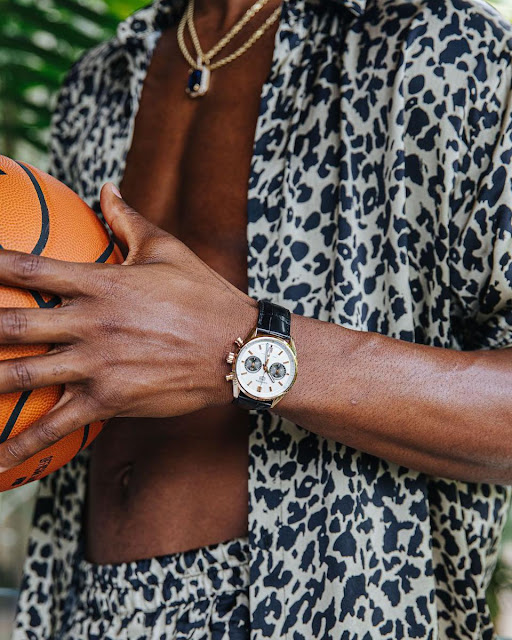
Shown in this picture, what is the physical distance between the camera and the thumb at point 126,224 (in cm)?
82

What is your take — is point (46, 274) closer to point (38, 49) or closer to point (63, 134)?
point (63, 134)

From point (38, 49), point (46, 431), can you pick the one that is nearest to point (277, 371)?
point (46, 431)

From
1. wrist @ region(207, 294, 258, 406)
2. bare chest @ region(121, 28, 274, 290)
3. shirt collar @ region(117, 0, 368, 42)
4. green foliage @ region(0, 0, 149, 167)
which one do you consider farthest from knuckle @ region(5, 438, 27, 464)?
green foliage @ region(0, 0, 149, 167)

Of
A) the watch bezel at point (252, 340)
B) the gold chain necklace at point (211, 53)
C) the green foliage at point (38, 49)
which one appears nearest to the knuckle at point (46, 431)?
the watch bezel at point (252, 340)

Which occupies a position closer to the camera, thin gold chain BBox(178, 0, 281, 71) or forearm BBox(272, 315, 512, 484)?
forearm BBox(272, 315, 512, 484)

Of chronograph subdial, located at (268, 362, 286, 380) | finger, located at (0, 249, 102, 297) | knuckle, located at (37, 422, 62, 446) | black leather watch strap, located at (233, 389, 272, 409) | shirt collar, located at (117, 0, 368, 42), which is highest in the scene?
shirt collar, located at (117, 0, 368, 42)

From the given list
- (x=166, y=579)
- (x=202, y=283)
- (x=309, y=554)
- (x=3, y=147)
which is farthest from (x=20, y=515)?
(x=202, y=283)

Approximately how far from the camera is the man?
778 millimetres

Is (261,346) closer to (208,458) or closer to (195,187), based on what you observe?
(208,458)

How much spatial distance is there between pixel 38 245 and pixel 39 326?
0.38ft

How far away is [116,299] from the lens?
0.74m

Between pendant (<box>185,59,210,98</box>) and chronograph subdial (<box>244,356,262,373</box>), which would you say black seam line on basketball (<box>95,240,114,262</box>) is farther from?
pendant (<box>185,59,210,98</box>)

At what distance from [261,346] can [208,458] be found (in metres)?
0.32

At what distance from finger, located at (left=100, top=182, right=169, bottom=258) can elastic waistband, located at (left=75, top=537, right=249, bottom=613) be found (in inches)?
18.5
